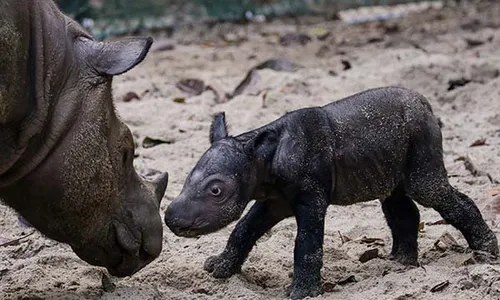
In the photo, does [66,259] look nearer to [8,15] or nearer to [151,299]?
[151,299]

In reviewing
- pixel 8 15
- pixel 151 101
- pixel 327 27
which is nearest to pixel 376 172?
pixel 8 15

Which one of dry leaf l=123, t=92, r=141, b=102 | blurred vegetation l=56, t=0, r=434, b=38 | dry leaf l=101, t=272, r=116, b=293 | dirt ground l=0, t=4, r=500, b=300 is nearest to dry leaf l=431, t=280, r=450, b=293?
dirt ground l=0, t=4, r=500, b=300

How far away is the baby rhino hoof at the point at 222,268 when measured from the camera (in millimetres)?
3984

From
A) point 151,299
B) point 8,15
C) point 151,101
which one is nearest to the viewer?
point 8,15

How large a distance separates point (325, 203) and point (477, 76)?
3.75 metres

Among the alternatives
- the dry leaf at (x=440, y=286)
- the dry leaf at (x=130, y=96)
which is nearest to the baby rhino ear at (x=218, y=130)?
the dry leaf at (x=440, y=286)

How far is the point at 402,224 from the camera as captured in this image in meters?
4.11

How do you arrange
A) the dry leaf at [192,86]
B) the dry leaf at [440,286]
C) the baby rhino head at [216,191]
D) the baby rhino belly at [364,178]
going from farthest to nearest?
1. the dry leaf at [192,86]
2. the baby rhino belly at [364,178]
3. the baby rhino head at [216,191]
4. the dry leaf at [440,286]

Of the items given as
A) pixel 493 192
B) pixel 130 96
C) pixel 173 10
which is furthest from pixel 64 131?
pixel 173 10

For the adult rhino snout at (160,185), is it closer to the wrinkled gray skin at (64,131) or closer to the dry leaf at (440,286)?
the wrinkled gray skin at (64,131)

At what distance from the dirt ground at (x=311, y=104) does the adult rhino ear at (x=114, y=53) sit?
0.81 metres

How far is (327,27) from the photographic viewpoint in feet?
33.6

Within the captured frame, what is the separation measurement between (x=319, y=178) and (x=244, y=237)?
41 cm

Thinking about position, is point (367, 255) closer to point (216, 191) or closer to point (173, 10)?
point (216, 191)
